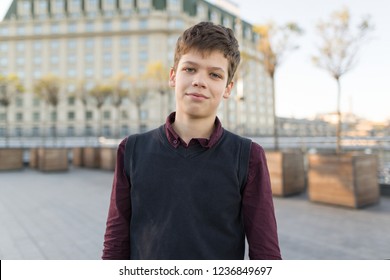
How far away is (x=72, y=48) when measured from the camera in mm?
49969

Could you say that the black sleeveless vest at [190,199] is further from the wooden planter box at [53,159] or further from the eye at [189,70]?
the wooden planter box at [53,159]

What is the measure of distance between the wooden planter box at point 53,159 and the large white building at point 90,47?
3495 centimetres

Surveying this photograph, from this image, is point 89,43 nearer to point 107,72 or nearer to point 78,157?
point 107,72

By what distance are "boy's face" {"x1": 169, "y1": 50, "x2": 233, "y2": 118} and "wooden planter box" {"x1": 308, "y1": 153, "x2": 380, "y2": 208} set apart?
4835mm

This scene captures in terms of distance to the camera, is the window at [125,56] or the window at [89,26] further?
the window at [89,26]

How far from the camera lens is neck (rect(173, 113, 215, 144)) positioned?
1.14 meters

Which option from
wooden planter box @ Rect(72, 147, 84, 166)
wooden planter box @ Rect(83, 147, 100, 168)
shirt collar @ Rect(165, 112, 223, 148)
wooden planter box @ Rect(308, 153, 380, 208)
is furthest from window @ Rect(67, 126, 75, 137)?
shirt collar @ Rect(165, 112, 223, 148)

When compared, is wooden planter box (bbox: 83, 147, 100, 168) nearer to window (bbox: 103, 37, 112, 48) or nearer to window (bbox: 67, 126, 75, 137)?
window (bbox: 67, 126, 75, 137)

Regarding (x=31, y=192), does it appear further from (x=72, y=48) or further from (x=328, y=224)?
(x=72, y=48)

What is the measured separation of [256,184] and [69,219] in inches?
183

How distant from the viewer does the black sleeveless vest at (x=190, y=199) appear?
106 centimetres

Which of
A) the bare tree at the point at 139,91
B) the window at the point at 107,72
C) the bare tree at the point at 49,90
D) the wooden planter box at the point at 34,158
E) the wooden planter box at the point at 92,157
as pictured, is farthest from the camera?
the window at the point at 107,72

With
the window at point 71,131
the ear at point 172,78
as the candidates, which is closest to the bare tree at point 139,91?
the window at point 71,131

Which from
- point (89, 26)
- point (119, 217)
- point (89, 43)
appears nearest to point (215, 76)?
point (119, 217)
